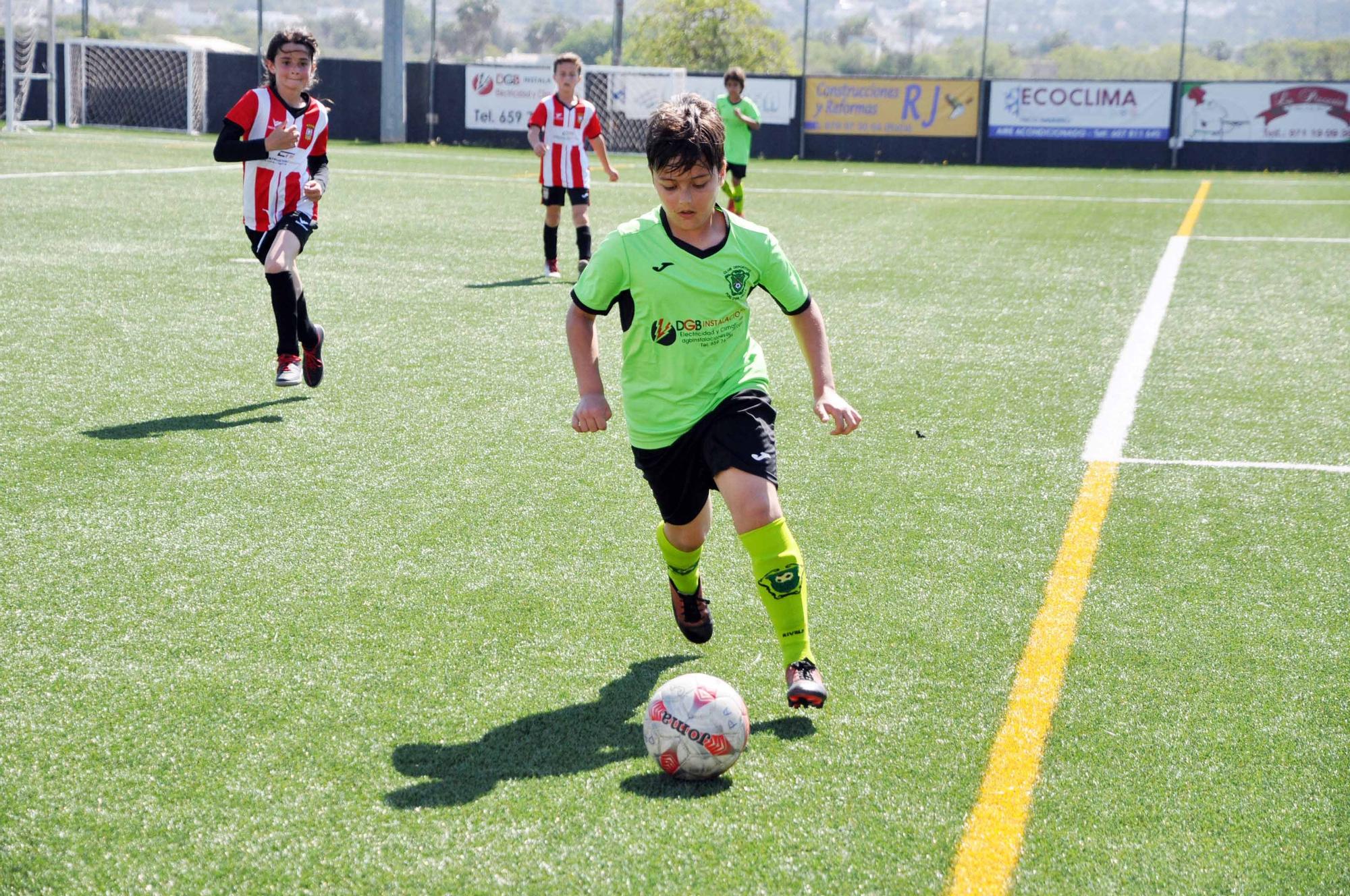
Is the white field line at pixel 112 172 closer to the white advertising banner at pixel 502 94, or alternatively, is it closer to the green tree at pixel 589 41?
the white advertising banner at pixel 502 94

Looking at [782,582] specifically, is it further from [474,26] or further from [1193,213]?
[474,26]

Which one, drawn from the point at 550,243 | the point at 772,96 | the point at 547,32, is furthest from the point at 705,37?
the point at 550,243

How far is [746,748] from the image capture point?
11.4 ft

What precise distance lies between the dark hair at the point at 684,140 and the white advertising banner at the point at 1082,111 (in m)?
28.6

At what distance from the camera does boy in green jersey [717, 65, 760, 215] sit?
1750 cm

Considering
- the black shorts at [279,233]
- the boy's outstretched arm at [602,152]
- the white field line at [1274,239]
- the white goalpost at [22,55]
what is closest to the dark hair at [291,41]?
the black shorts at [279,233]

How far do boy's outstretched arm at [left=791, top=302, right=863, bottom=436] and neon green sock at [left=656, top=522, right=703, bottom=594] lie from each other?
1.86 ft

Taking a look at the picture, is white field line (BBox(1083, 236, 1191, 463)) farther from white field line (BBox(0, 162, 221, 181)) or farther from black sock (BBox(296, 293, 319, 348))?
white field line (BBox(0, 162, 221, 181))

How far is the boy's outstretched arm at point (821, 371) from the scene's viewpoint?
373 cm

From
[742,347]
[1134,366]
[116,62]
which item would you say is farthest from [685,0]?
[742,347]

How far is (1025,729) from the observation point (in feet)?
11.8

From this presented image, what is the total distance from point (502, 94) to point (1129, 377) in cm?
2682

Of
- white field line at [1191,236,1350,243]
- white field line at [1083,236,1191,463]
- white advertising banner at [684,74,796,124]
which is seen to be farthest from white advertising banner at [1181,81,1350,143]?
white field line at [1083,236,1191,463]

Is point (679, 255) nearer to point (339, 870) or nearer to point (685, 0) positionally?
point (339, 870)
